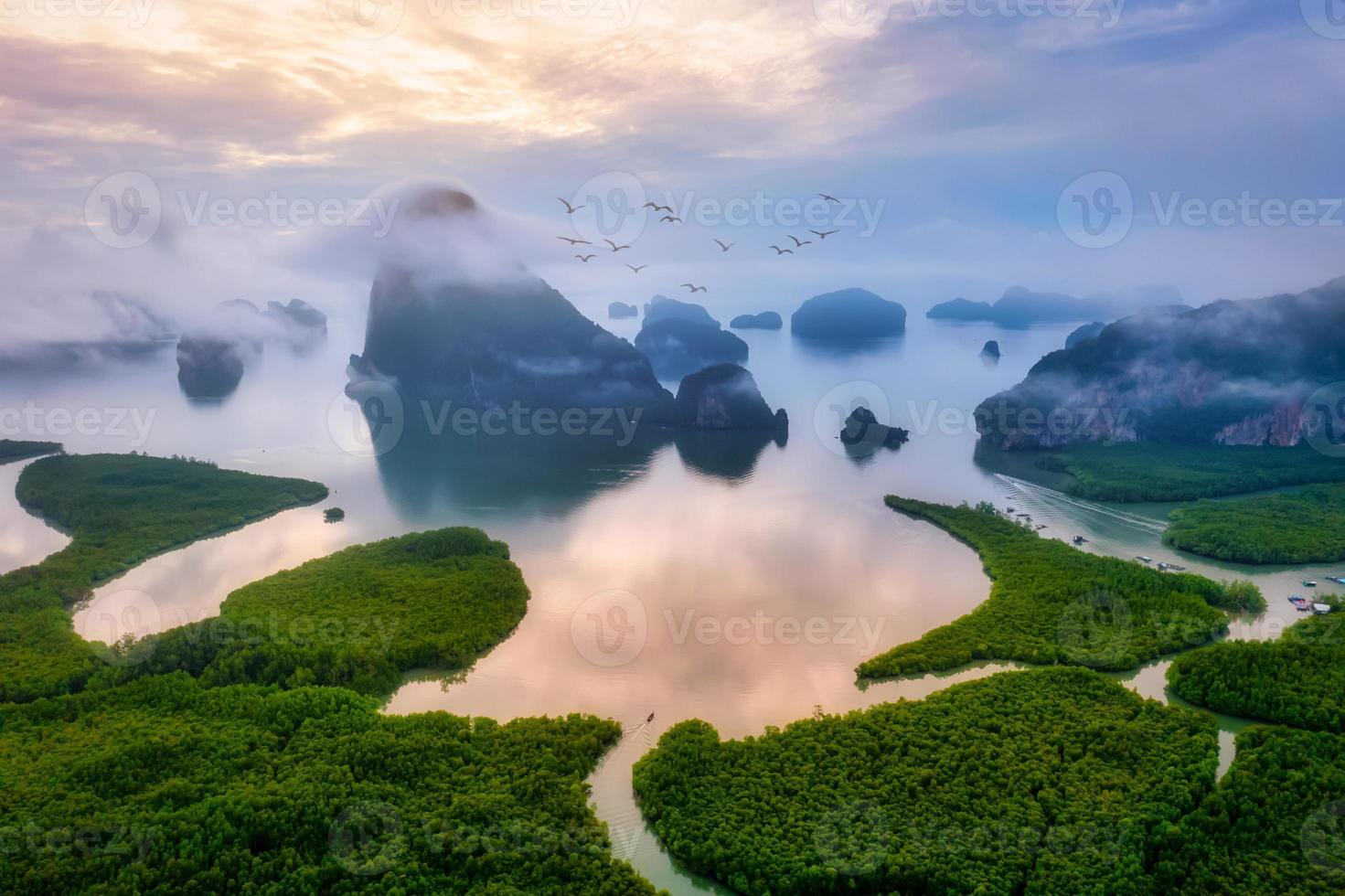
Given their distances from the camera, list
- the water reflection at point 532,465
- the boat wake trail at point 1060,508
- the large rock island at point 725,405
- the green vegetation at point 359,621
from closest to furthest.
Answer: the green vegetation at point 359,621 → the boat wake trail at point 1060,508 → the water reflection at point 532,465 → the large rock island at point 725,405

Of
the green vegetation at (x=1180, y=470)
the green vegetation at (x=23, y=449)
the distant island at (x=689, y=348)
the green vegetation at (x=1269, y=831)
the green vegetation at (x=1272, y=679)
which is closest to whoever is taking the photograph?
the green vegetation at (x=1269, y=831)

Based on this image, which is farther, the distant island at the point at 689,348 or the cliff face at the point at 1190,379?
the distant island at the point at 689,348

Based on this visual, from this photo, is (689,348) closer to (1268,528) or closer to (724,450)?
(724,450)

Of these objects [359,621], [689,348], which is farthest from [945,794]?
[689,348]

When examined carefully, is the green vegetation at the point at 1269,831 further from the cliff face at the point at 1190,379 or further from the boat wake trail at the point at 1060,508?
the cliff face at the point at 1190,379

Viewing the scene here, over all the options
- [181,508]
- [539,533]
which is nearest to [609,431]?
[539,533]

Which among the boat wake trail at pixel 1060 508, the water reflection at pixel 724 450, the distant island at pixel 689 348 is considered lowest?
the boat wake trail at pixel 1060 508

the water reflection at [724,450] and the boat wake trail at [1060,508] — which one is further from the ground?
the water reflection at [724,450]

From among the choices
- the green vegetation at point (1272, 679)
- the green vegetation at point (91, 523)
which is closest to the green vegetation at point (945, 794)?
the green vegetation at point (1272, 679)
